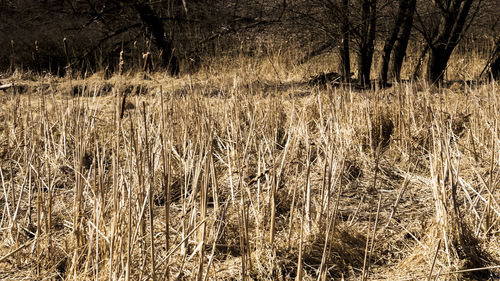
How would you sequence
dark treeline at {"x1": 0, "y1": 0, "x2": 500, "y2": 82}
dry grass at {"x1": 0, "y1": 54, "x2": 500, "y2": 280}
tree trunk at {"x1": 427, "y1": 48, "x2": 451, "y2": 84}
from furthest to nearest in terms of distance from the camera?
tree trunk at {"x1": 427, "y1": 48, "x2": 451, "y2": 84} → dark treeline at {"x1": 0, "y1": 0, "x2": 500, "y2": 82} → dry grass at {"x1": 0, "y1": 54, "x2": 500, "y2": 280}

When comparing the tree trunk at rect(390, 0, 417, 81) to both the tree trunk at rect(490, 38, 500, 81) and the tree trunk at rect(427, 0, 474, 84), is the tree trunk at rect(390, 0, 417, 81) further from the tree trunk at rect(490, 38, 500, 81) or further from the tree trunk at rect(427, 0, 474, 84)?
the tree trunk at rect(490, 38, 500, 81)

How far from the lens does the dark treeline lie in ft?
19.8

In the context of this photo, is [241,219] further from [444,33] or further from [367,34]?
[444,33]

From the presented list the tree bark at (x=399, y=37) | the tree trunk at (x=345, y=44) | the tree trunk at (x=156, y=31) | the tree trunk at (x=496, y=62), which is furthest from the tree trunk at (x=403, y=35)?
the tree trunk at (x=156, y=31)

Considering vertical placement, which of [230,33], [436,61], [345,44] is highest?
[230,33]

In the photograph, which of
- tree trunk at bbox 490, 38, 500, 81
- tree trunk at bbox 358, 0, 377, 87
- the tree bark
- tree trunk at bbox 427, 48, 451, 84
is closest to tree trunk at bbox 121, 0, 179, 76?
tree trunk at bbox 358, 0, 377, 87

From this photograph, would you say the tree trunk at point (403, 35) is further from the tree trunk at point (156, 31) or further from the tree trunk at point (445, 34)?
the tree trunk at point (156, 31)

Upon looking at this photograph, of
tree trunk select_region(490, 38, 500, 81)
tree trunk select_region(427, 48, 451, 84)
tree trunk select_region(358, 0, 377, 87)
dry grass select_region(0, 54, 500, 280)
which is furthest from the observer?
tree trunk select_region(427, 48, 451, 84)

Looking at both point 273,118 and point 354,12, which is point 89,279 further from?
point 354,12

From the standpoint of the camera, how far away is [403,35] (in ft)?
19.7

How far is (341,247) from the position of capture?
6.97 feet

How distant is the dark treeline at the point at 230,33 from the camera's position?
602cm

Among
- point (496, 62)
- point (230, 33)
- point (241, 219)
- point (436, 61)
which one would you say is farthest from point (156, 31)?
point (241, 219)

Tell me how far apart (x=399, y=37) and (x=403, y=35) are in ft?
0.19
